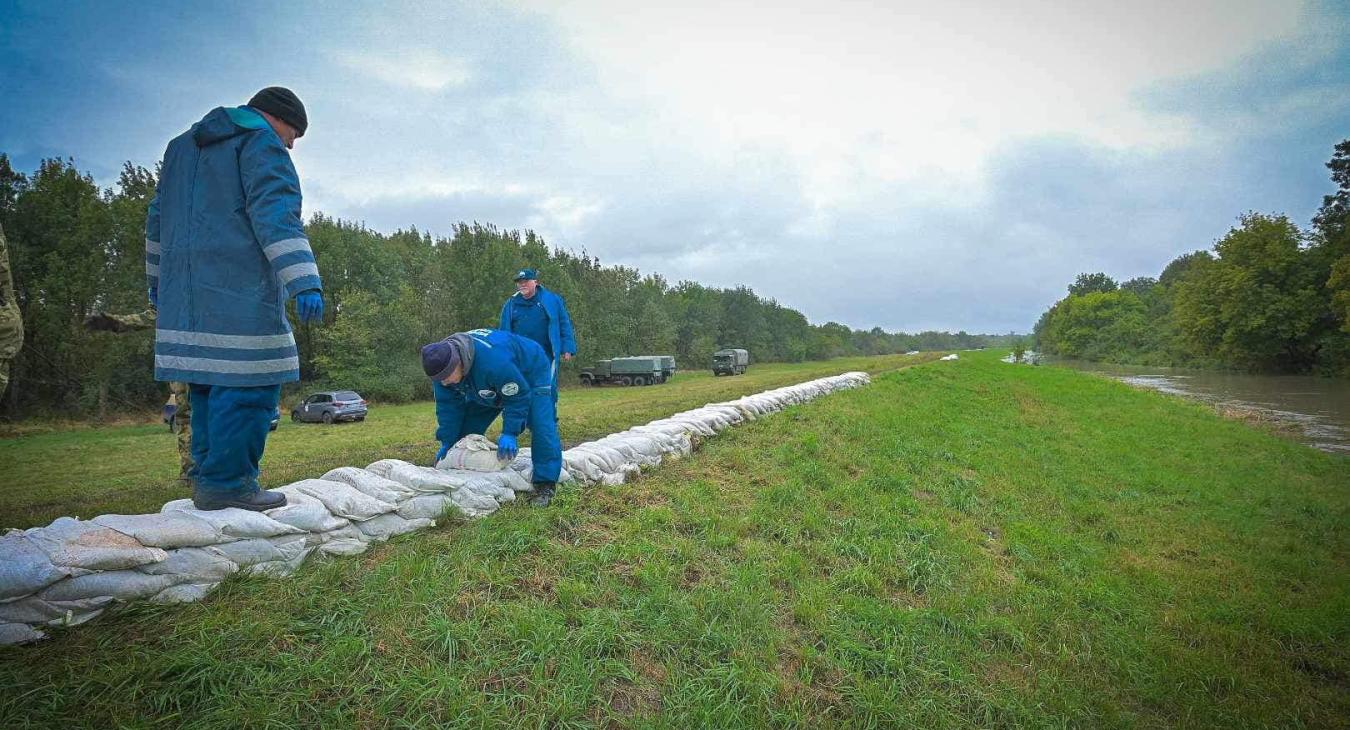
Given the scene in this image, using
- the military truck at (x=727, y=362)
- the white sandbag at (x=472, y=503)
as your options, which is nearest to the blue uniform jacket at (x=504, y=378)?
the white sandbag at (x=472, y=503)

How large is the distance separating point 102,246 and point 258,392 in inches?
1160

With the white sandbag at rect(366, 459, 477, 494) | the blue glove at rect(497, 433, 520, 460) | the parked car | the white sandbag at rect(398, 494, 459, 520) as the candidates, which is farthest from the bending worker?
the parked car

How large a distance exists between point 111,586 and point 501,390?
2372 millimetres

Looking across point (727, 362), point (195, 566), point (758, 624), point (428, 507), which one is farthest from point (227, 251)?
point (727, 362)

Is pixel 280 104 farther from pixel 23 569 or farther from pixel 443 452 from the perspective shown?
pixel 443 452

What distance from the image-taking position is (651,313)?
4934cm

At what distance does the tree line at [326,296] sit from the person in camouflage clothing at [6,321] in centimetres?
100

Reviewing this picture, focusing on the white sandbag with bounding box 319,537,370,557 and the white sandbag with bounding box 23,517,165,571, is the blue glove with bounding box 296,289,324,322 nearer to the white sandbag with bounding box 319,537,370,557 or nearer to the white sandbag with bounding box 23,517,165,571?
the white sandbag with bounding box 23,517,165,571

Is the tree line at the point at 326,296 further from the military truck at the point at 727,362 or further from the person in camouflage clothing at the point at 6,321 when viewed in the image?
the military truck at the point at 727,362

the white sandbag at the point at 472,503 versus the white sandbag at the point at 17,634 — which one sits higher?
the white sandbag at the point at 17,634

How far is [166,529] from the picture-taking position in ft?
8.79

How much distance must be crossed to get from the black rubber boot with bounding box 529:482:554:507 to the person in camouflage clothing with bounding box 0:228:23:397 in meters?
3.00

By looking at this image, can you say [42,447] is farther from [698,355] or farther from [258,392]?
[698,355]

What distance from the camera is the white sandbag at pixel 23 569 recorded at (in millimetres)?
2090
